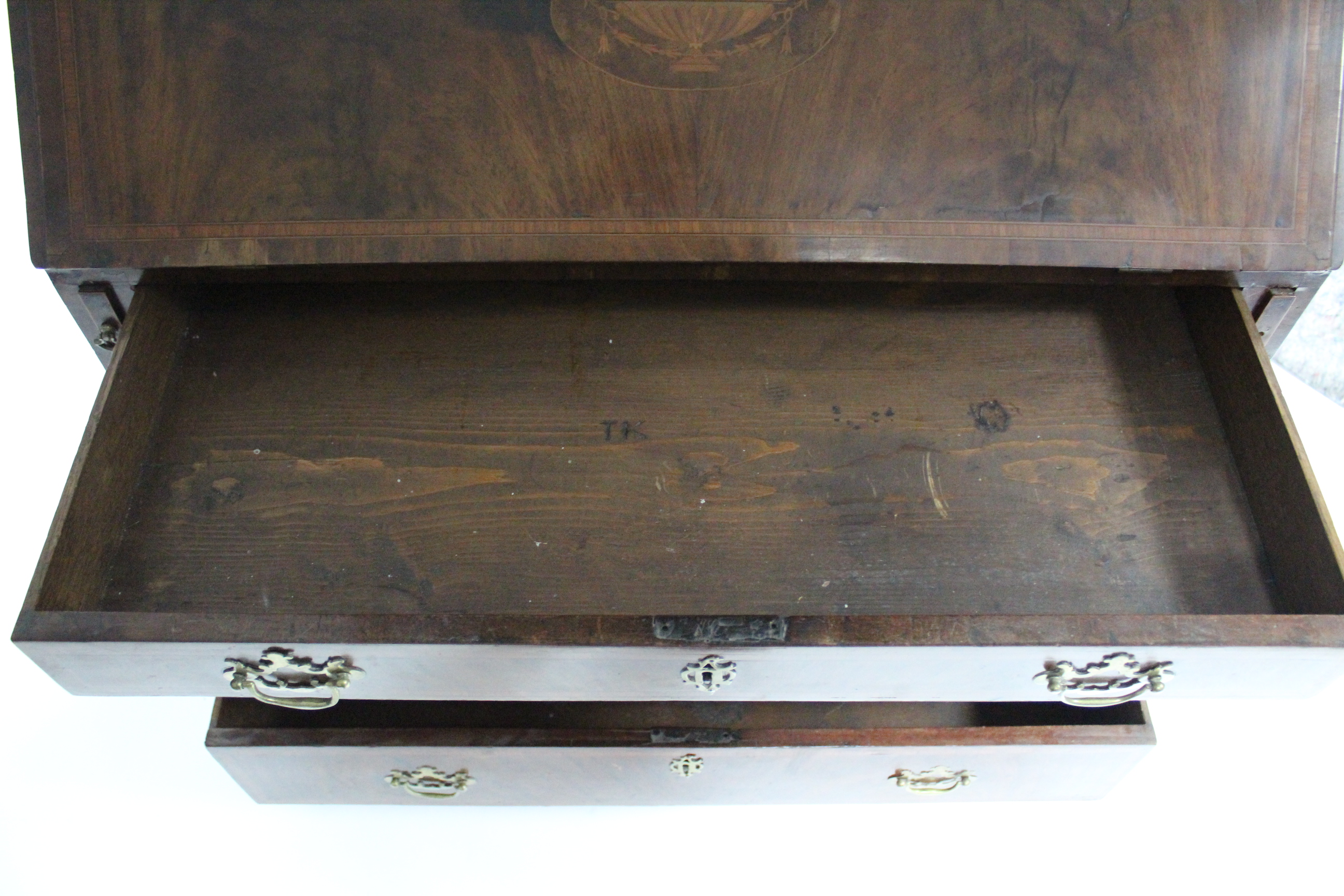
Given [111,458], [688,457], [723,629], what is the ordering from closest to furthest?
[723,629] < [111,458] < [688,457]

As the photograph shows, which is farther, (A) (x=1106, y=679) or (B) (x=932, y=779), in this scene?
(B) (x=932, y=779)

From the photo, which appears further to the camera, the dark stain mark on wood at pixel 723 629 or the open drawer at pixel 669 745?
the open drawer at pixel 669 745

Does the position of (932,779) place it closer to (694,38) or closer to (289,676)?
(289,676)

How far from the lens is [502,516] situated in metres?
1.12

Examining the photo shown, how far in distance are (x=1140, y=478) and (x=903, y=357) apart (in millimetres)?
286

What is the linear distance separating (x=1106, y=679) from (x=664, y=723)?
46 centimetres

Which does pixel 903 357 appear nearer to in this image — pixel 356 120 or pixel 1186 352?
pixel 1186 352

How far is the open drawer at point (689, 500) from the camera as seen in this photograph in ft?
2.96

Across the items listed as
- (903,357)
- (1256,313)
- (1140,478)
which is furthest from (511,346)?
(1256,313)

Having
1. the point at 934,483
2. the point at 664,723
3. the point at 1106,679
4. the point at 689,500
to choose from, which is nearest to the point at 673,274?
the point at 689,500

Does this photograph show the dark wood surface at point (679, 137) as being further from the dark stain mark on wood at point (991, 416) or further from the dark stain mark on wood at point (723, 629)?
the dark stain mark on wood at point (723, 629)

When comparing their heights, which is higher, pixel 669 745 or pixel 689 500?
pixel 689 500

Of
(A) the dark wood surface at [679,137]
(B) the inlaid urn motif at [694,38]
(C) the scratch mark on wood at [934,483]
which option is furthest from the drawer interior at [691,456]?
(B) the inlaid urn motif at [694,38]

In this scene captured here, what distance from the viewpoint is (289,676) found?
958 mm
